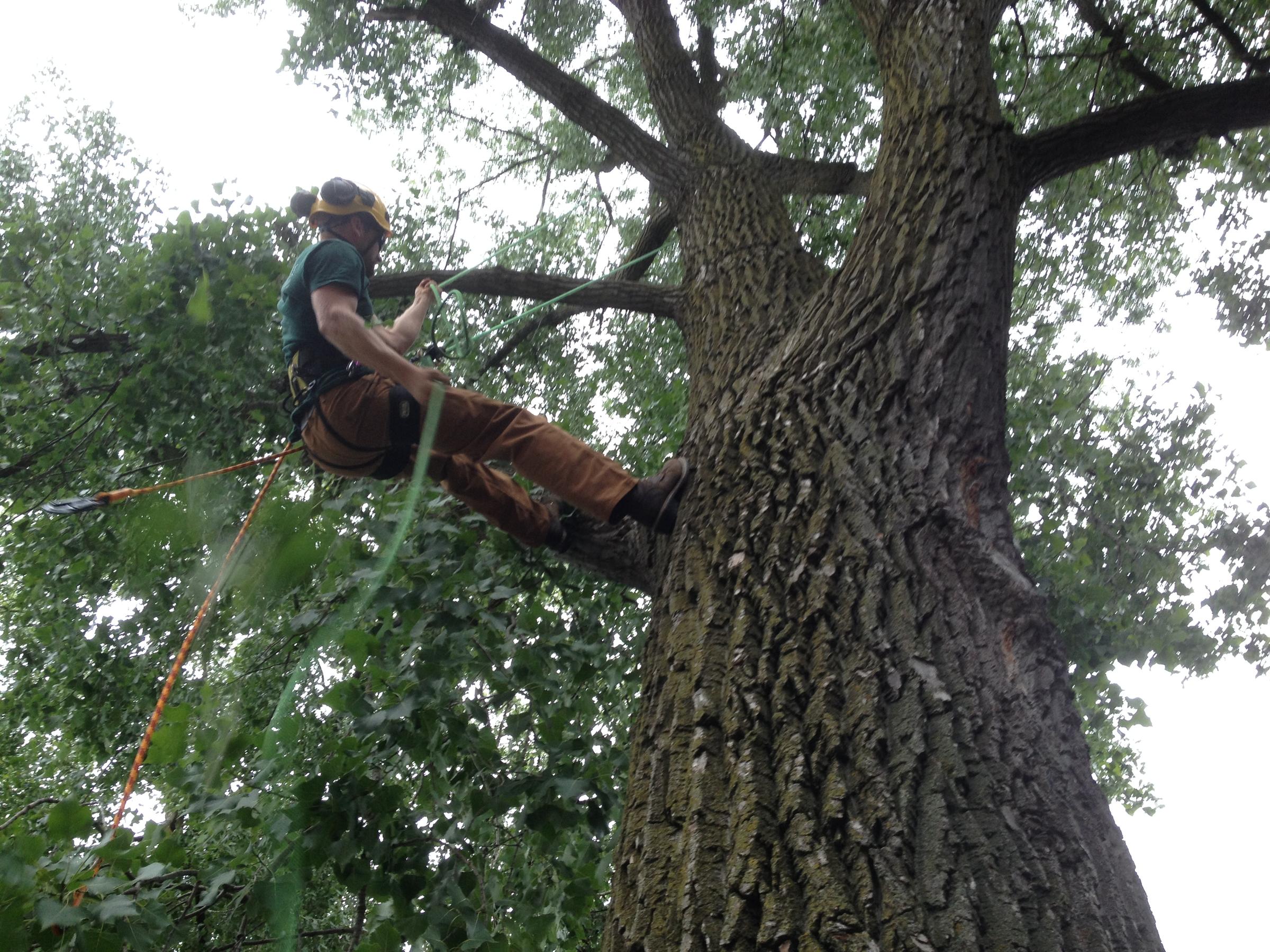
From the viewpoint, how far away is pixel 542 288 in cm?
466

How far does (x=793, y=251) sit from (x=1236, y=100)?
5.78 ft

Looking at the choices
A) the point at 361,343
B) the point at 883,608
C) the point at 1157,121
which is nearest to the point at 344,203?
the point at 361,343

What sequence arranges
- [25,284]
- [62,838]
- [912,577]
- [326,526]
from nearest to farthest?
[62,838]
[912,577]
[326,526]
[25,284]

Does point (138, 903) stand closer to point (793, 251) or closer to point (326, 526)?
point (326, 526)

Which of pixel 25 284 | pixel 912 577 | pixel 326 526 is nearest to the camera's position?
pixel 912 577

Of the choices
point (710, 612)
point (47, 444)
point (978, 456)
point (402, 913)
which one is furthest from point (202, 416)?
point (978, 456)

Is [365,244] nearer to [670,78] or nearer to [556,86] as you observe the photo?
[556,86]

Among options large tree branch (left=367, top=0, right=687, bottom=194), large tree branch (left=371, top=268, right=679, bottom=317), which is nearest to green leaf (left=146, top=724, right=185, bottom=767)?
large tree branch (left=371, top=268, right=679, bottom=317)

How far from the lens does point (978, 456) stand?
8.84ft

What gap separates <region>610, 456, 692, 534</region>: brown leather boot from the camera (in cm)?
292

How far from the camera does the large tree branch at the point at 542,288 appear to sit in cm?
439

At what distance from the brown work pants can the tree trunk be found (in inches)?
16.3

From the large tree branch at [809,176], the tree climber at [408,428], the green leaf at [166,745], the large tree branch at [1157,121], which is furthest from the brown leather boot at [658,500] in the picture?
the large tree branch at [809,176]

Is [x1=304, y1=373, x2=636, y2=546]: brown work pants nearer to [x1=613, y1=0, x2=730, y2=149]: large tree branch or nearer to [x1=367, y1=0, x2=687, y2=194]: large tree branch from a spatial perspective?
[x1=367, y1=0, x2=687, y2=194]: large tree branch
